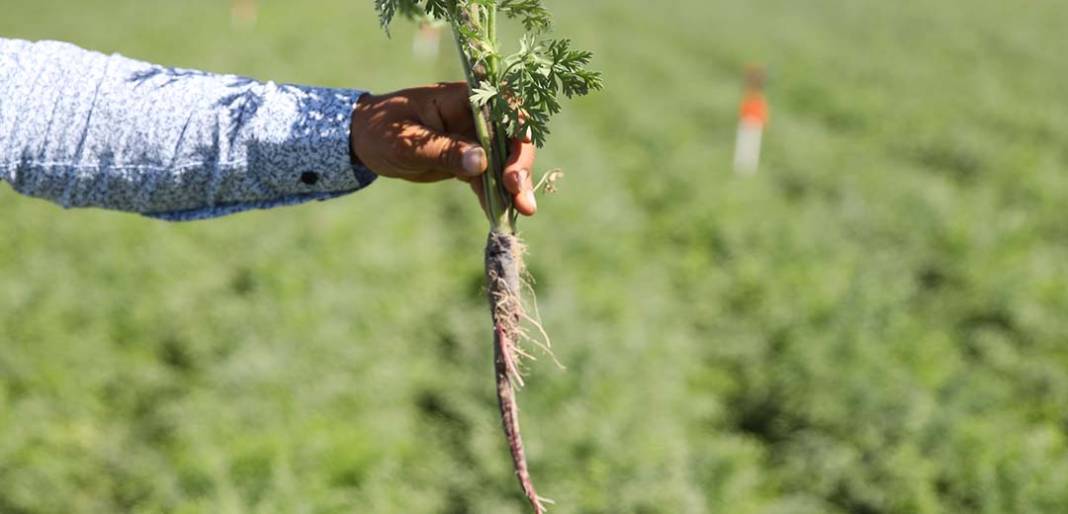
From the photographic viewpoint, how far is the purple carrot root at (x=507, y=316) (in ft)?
6.63

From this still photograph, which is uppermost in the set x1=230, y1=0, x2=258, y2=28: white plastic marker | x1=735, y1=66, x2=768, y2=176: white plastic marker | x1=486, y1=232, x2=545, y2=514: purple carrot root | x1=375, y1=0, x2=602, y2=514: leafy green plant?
x1=230, y1=0, x2=258, y2=28: white plastic marker

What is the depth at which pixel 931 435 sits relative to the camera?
15.4 ft

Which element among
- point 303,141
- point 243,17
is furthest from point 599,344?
point 243,17

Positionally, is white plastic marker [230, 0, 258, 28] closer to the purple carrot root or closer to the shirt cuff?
the shirt cuff

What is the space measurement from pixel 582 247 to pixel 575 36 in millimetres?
13921

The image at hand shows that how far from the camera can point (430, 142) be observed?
1.88 m

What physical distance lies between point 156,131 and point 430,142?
0.60m

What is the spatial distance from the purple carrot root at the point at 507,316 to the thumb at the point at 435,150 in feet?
0.65

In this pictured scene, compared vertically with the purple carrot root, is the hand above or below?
above

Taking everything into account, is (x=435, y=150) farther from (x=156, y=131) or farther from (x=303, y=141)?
(x=156, y=131)

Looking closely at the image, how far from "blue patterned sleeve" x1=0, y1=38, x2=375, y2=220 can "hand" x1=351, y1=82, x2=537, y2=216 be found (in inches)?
2.5

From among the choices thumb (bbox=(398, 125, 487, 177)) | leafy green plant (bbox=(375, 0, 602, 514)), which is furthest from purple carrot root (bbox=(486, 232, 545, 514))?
thumb (bbox=(398, 125, 487, 177))

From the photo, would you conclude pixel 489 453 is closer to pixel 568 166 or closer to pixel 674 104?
pixel 568 166

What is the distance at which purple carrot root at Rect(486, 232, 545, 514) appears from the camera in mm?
2021
